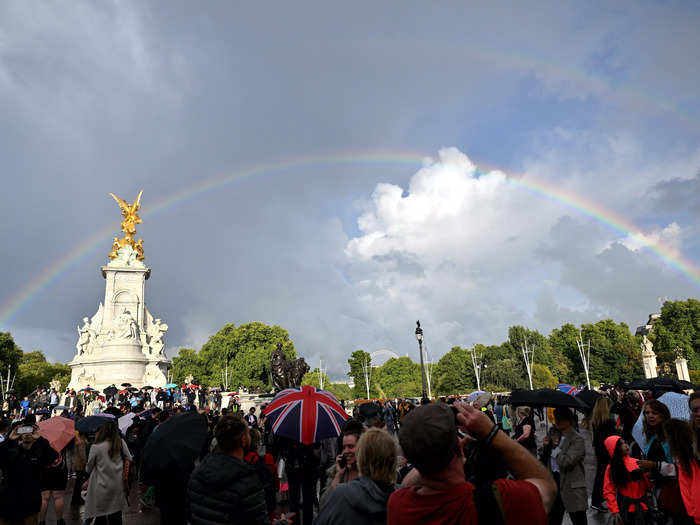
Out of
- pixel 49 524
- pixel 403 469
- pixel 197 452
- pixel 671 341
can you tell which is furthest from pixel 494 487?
pixel 671 341

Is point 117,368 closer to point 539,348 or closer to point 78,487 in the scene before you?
point 78,487

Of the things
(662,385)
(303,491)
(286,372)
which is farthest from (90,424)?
→ (286,372)

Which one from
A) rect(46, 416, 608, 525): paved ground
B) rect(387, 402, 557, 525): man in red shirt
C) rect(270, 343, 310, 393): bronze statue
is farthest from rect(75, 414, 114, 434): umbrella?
rect(270, 343, 310, 393): bronze statue

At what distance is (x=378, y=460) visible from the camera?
9.21ft

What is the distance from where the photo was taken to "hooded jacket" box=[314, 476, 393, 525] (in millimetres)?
2566

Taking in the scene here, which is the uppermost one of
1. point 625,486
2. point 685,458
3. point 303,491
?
point 685,458

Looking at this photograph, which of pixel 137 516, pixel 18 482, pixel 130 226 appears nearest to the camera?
pixel 18 482

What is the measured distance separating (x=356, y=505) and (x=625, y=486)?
150 inches

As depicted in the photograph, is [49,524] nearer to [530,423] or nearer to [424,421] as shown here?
[530,423]

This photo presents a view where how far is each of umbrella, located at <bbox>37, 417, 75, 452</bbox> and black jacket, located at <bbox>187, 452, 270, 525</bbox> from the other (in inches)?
172

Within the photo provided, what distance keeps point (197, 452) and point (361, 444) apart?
7.01ft

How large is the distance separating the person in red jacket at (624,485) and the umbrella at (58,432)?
699 centimetres

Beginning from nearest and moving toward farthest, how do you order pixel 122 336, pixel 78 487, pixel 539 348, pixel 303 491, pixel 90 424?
1. pixel 303 491
2. pixel 90 424
3. pixel 78 487
4. pixel 122 336
5. pixel 539 348

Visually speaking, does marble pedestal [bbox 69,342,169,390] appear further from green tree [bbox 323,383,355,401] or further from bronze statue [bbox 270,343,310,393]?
green tree [bbox 323,383,355,401]
